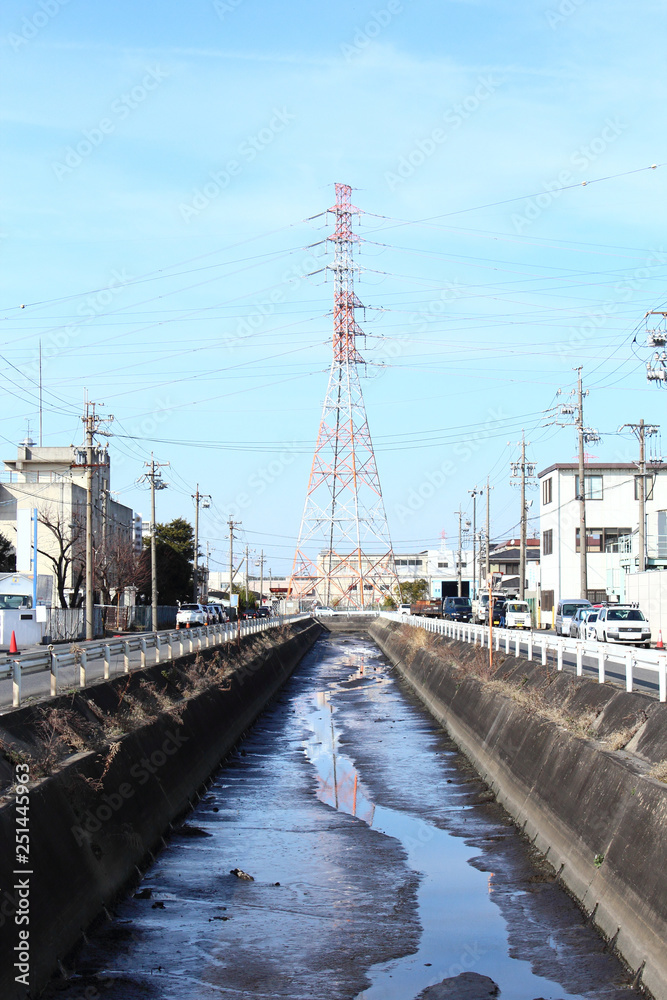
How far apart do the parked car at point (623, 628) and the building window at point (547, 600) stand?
39714 millimetres

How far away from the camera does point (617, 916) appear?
1032cm

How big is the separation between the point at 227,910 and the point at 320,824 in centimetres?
495

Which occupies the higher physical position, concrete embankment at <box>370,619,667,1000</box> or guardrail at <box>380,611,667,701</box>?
guardrail at <box>380,611,667,701</box>

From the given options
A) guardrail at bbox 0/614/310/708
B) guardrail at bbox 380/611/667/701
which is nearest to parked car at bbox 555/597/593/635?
guardrail at bbox 380/611/667/701

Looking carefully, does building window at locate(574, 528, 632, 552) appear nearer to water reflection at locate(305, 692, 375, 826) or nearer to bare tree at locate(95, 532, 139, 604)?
bare tree at locate(95, 532, 139, 604)

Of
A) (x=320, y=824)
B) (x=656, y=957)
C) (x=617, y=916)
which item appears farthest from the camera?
(x=320, y=824)

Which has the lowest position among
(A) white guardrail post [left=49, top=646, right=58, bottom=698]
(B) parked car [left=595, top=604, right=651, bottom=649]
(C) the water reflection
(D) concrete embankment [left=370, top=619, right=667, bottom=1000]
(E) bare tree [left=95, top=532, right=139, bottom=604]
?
(C) the water reflection

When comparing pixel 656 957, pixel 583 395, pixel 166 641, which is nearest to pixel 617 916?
pixel 656 957

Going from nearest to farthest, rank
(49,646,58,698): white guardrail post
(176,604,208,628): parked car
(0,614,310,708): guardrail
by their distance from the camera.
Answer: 1. (0,614,310,708): guardrail
2. (49,646,58,698): white guardrail post
3. (176,604,208,628): parked car

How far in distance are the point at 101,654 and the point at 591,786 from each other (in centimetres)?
890

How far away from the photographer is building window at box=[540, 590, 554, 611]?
8081cm

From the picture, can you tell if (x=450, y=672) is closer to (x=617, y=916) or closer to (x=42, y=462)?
(x=617, y=916)

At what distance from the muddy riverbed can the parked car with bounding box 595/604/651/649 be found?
1942cm

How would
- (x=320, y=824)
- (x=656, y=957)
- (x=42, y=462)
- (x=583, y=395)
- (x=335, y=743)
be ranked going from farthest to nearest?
(x=42, y=462)
(x=583, y=395)
(x=335, y=743)
(x=320, y=824)
(x=656, y=957)
